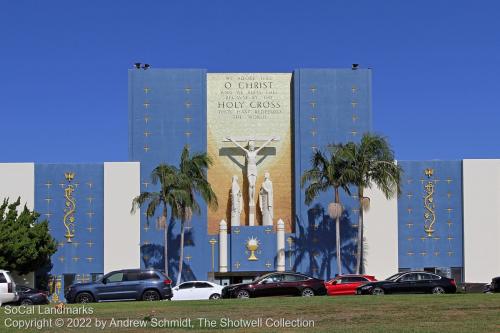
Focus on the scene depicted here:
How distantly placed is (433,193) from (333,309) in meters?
31.3

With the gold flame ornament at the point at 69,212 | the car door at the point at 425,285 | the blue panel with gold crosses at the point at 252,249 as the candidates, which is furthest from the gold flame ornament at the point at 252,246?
the car door at the point at 425,285

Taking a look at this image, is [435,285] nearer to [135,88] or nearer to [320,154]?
[320,154]

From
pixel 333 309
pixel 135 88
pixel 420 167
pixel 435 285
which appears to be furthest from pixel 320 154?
pixel 333 309

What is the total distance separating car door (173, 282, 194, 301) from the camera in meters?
41.9

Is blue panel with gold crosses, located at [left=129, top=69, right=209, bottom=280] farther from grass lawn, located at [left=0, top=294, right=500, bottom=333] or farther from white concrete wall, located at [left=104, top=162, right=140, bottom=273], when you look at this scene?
grass lawn, located at [left=0, top=294, right=500, bottom=333]

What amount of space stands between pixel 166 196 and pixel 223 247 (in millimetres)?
5576

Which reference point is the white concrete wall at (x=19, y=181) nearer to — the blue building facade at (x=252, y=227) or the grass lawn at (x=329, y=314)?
the blue building facade at (x=252, y=227)

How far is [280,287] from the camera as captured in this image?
3641 centimetres

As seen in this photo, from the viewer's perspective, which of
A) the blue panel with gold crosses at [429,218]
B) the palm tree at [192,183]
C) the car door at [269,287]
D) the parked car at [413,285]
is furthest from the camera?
the blue panel with gold crosses at [429,218]

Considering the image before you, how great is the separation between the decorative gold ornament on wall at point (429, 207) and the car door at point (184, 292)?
19.1 m

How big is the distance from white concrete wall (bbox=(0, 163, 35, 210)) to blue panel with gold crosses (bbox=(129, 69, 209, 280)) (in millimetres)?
6498

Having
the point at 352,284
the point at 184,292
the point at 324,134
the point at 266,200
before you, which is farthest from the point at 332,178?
the point at 184,292

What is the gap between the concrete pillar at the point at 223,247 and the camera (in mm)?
54656

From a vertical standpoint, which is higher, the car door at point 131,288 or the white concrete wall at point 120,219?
the white concrete wall at point 120,219
